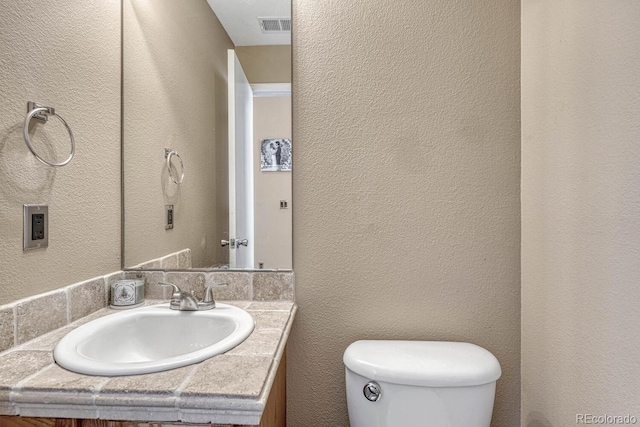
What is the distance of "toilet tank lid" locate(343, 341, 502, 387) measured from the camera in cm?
98

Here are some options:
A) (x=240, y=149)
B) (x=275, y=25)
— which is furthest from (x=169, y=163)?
(x=275, y=25)

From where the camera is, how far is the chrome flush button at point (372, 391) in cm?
101

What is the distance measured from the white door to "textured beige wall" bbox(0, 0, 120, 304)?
374mm

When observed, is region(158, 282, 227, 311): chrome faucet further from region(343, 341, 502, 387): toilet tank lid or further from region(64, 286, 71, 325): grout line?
region(343, 341, 502, 387): toilet tank lid

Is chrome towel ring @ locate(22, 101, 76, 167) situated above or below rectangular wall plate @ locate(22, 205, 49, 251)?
above

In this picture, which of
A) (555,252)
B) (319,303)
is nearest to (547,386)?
(555,252)

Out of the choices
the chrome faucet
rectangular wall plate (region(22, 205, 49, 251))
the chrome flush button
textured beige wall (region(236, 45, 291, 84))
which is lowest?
the chrome flush button

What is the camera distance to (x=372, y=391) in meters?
1.01

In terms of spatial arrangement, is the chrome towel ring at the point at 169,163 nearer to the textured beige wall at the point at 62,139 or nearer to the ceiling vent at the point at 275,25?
the textured beige wall at the point at 62,139

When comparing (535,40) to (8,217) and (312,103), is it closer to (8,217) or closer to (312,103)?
(312,103)

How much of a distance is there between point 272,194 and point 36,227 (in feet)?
2.15

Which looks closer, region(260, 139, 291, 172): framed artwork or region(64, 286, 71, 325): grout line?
region(64, 286, 71, 325): grout line

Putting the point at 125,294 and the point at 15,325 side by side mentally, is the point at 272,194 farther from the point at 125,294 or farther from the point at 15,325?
the point at 15,325

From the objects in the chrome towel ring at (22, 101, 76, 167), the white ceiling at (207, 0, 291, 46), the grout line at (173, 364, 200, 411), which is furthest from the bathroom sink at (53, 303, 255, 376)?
the white ceiling at (207, 0, 291, 46)
